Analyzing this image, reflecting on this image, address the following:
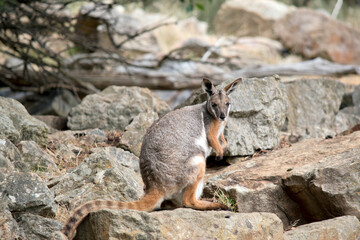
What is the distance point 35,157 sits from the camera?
6547 millimetres

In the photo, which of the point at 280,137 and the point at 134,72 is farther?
the point at 134,72

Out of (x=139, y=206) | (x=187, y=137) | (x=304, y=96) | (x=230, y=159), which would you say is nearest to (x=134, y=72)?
(x=304, y=96)

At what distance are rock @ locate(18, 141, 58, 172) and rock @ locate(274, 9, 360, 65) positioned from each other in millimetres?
14288

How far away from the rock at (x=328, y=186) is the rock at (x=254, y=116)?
1.61 meters

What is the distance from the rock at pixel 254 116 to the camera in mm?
7531

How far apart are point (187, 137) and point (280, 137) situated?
3.26 meters

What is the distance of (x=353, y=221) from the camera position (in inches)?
209

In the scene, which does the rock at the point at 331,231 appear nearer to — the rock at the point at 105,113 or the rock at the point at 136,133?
the rock at the point at 136,133

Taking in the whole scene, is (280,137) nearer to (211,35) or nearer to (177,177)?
(177,177)

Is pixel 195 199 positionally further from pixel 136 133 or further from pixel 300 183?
pixel 136 133

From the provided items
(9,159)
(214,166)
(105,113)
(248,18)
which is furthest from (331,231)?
(248,18)

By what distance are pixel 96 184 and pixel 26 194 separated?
110 centimetres

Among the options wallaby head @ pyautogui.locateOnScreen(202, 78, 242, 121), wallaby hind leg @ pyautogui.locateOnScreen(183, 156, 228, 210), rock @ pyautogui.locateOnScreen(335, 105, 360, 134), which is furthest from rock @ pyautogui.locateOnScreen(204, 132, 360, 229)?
rock @ pyautogui.locateOnScreen(335, 105, 360, 134)

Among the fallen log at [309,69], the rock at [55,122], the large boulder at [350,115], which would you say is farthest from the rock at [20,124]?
the fallen log at [309,69]
